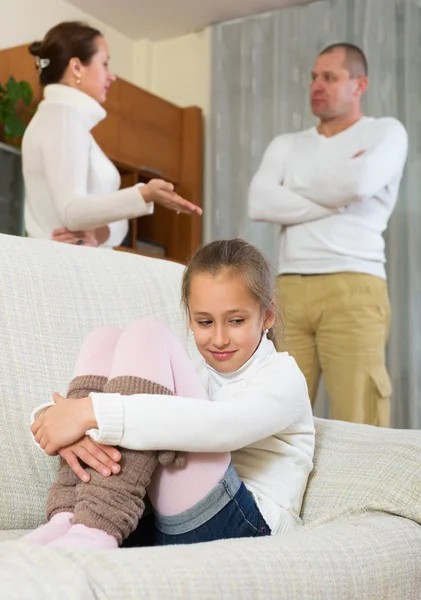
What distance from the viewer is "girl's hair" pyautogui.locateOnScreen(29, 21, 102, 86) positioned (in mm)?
2488

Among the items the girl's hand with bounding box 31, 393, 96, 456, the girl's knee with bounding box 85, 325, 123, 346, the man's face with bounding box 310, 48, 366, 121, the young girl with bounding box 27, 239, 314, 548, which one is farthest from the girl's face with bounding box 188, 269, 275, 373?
the man's face with bounding box 310, 48, 366, 121

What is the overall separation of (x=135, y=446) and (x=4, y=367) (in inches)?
15.8

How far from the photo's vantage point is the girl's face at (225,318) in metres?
1.37

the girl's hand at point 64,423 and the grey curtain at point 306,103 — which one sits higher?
the grey curtain at point 306,103

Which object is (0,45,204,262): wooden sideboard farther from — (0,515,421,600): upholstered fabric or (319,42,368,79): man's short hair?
(0,515,421,600): upholstered fabric

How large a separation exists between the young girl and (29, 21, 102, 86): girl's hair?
127 cm

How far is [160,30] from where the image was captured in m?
5.03

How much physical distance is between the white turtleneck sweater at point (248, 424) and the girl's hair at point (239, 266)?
0.09m

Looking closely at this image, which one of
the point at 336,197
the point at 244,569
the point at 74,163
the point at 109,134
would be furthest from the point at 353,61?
the point at 244,569

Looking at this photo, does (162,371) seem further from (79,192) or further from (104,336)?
(79,192)

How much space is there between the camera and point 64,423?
3.97 ft

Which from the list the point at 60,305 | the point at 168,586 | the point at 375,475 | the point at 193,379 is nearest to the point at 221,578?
the point at 168,586

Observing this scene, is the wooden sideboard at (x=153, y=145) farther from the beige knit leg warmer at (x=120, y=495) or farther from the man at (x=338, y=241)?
the beige knit leg warmer at (x=120, y=495)

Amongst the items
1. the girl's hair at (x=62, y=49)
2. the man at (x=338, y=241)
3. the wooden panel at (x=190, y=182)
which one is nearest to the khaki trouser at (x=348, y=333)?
the man at (x=338, y=241)
